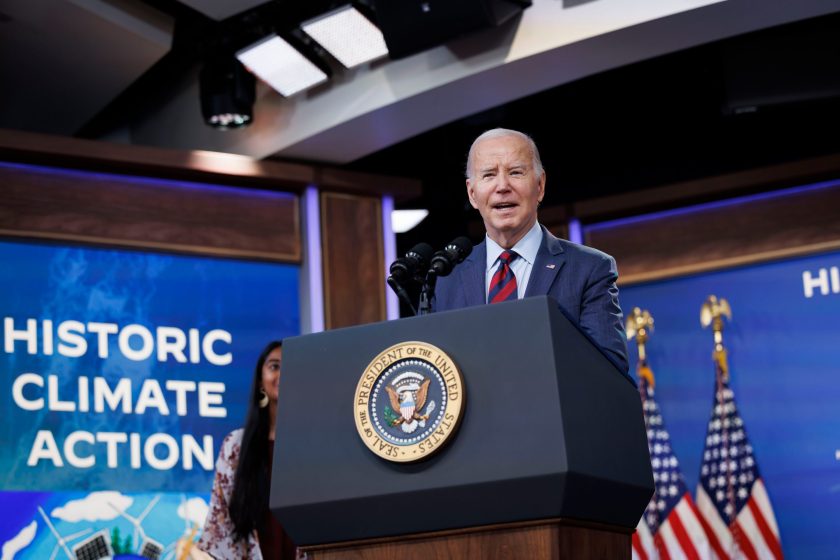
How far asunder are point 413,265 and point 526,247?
0.75 ft

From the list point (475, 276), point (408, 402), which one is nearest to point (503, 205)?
point (475, 276)

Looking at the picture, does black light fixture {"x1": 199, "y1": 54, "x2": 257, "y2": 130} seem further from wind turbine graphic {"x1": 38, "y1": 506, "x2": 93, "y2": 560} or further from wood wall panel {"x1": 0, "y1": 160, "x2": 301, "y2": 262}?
wind turbine graphic {"x1": 38, "y1": 506, "x2": 93, "y2": 560}

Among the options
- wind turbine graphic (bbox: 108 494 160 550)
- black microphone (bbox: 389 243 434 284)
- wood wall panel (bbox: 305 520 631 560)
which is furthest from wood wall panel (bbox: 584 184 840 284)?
wood wall panel (bbox: 305 520 631 560)

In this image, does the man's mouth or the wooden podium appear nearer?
the wooden podium

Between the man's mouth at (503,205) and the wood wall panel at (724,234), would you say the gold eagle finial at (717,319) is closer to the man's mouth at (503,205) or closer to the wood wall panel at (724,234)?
the wood wall panel at (724,234)

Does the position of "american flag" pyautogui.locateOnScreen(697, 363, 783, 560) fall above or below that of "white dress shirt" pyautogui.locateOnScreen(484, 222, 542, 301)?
below

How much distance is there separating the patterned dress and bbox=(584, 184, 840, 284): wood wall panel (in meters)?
3.08

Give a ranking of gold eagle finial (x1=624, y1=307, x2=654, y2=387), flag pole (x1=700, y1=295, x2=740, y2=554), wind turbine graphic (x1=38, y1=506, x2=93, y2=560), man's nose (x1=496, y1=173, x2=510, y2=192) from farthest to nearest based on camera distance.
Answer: gold eagle finial (x1=624, y1=307, x2=654, y2=387), flag pole (x1=700, y1=295, x2=740, y2=554), wind turbine graphic (x1=38, y1=506, x2=93, y2=560), man's nose (x1=496, y1=173, x2=510, y2=192)

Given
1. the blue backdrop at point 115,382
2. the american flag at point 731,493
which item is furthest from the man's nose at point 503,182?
the american flag at point 731,493

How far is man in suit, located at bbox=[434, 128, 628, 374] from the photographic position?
2.10 metres

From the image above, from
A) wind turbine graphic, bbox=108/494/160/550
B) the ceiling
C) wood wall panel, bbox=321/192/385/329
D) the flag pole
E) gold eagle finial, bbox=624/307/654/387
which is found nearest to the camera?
wind turbine graphic, bbox=108/494/160/550

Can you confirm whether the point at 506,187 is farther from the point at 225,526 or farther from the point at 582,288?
the point at 225,526

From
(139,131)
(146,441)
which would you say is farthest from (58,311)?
(139,131)

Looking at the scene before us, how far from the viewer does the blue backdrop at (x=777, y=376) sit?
18.3 feet
